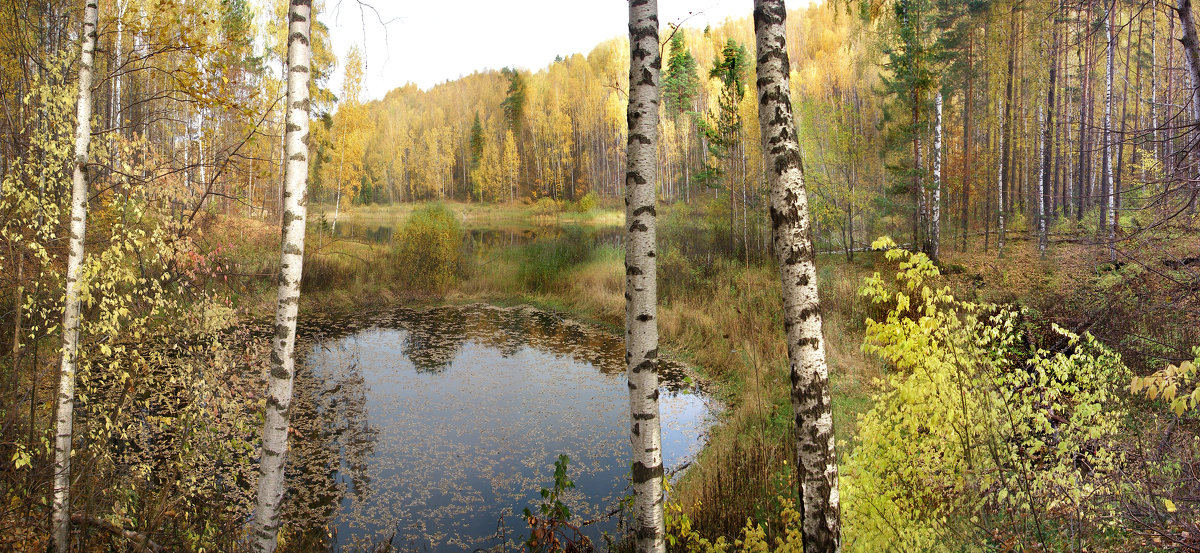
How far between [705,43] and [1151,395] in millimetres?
48731

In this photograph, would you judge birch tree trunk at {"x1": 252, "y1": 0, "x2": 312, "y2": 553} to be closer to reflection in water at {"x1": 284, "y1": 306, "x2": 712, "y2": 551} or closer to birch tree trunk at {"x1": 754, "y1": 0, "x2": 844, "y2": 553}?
reflection in water at {"x1": 284, "y1": 306, "x2": 712, "y2": 551}

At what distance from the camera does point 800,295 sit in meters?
2.44

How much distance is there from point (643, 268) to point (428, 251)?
12.9 meters

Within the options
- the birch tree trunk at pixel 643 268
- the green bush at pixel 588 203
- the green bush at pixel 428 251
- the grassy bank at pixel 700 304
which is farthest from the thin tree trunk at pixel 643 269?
the green bush at pixel 588 203

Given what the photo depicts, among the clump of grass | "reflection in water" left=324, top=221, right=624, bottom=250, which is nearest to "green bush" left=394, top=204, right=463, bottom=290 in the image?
the clump of grass

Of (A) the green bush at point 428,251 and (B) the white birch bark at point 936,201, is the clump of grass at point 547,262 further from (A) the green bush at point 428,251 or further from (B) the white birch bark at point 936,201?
(B) the white birch bark at point 936,201

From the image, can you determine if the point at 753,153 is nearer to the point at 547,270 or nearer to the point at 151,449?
the point at 547,270

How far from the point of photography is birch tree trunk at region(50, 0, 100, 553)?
3.19 meters

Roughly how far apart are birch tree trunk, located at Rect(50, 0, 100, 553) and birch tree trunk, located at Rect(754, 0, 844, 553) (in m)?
3.70

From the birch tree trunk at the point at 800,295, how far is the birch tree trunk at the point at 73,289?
370cm

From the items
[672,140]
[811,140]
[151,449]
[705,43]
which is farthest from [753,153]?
[705,43]

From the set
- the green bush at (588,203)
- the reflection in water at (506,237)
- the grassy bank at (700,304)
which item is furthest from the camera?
the green bush at (588,203)

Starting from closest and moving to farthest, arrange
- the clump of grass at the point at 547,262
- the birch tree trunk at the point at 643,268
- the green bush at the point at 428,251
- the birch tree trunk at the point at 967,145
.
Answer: the birch tree trunk at the point at 643,268 → the green bush at the point at 428,251 → the clump of grass at the point at 547,262 → the birch tree trunk at the point at 967,145

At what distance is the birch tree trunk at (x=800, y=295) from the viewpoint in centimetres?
243
